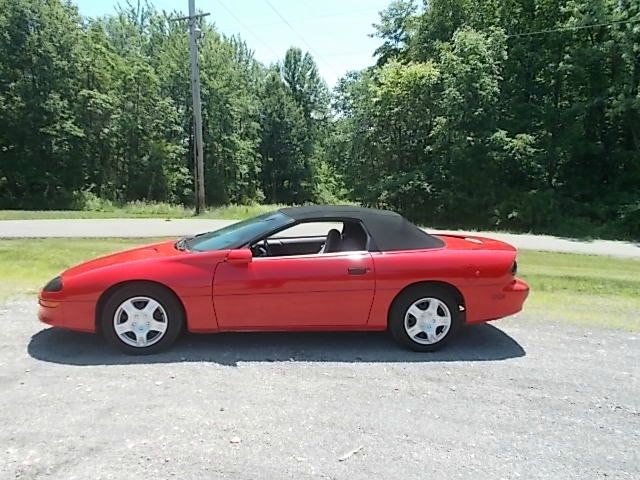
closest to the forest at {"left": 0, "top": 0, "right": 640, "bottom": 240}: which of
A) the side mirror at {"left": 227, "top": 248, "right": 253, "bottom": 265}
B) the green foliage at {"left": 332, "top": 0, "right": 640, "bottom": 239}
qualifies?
the green foliage at {"left": 332, "top": 0, "right": 640, "bottom": 239}

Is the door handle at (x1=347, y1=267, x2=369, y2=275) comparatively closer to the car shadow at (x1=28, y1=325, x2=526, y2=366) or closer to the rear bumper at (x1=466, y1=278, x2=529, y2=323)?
the car shadow at (x1=28, y1=325, x2=526, y2=366)

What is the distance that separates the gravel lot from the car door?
0.31 m

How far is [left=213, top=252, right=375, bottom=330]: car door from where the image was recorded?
4.50 meters

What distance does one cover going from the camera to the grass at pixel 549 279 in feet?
20.2

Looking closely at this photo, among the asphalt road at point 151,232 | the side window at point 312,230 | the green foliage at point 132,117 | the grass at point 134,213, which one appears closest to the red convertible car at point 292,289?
the side window at point 312,230

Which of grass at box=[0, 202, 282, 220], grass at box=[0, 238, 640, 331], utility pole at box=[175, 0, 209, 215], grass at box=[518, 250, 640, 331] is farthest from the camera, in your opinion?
utility pole at box=[175, 0, 209, 215]

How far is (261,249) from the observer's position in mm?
5055

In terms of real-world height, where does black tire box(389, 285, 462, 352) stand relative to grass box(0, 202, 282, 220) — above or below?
below

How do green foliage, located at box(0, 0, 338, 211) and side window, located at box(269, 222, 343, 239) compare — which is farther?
green foliage, located at box(0, 0, 338, 211)

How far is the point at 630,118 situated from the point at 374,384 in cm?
2232

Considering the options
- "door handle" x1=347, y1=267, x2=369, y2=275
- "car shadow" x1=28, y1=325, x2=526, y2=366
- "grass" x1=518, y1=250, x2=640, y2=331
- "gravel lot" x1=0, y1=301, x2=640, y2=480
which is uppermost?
"door handle" x1=347, y1=267, x2=369, y2=275

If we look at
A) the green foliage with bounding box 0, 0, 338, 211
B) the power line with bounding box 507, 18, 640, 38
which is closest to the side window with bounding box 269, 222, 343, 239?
the power line with bounding box 507, 18, 640, 38

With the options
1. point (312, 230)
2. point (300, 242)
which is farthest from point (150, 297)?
point (312, 230)

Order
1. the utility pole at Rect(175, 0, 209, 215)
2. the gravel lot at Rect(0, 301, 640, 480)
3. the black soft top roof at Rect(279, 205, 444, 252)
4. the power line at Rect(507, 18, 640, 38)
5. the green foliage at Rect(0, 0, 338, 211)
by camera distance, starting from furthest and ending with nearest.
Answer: the green foliage at Rect(0, 0, 338, 211) < the power line at Rect(507, 18, 640, 38) < the utility pole at Rect(175, 0, 209, 215) < the black soft top roof at Rect(279, 205, 444, 252) < the gravel lot at Rect(0, 301, 640, 480)
